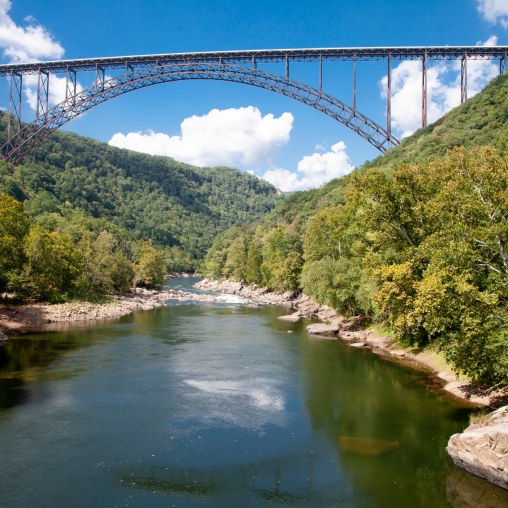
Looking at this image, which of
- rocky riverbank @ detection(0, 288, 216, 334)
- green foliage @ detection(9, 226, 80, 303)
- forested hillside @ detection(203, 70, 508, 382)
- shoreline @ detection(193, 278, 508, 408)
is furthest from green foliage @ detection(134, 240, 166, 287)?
forested hillside @ detection(203, 70, 508, 382)

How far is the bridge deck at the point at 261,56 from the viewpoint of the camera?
31.8 metres

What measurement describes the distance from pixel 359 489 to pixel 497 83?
45.0 m

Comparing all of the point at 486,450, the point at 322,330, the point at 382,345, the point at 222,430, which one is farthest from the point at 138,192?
the point at 486,450

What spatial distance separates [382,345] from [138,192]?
121 metres

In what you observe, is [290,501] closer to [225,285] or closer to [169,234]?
[225,285]

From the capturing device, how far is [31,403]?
474 inches

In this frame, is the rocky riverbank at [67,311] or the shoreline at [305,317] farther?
the rocky riverbank at [67,311]

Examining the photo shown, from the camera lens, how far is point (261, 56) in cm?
3369

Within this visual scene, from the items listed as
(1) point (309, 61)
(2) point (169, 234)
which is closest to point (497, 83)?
(1) point (309, 61)

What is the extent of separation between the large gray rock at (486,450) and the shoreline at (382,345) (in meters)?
3.67

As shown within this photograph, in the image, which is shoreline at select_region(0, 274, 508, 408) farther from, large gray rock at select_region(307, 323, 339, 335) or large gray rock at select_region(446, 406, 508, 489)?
large gray rock at select_region(446, 406, 508, 489)

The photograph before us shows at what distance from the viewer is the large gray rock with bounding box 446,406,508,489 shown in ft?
26.1

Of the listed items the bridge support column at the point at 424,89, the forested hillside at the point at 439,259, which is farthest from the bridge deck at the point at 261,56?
the forested hillside at the point at 439,259

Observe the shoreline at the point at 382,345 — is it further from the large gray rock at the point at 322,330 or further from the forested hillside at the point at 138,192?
the forested hillside at the point at 138,192
